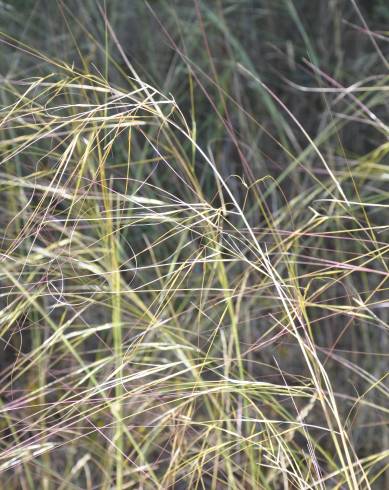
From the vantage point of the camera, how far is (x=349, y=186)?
5.16 feet

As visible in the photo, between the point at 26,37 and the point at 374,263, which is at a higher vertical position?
the point at 26,37

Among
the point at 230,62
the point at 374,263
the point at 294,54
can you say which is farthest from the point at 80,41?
the point at 374,263

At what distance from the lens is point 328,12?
1.73m

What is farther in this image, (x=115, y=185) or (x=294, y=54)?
(x=294, y=54)

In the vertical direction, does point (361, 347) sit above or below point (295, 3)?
below

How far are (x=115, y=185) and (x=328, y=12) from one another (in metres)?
0.56

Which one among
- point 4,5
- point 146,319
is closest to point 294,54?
point 4,5

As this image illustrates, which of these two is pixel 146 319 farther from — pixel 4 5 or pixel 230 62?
pixel 4 5

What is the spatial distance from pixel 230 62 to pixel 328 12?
0.85 ft

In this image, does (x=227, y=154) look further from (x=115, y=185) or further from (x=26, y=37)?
(x=26, y=37)

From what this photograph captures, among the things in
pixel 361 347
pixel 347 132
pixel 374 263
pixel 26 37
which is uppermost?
pixel 26 37

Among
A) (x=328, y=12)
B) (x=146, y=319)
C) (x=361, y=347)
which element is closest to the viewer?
(x=146, y=319)

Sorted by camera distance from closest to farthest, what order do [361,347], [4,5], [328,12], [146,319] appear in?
[146,319] → [361,347] → [4,5] → [328,12]

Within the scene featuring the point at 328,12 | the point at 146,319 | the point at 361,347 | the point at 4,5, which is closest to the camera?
the point at 146,319
